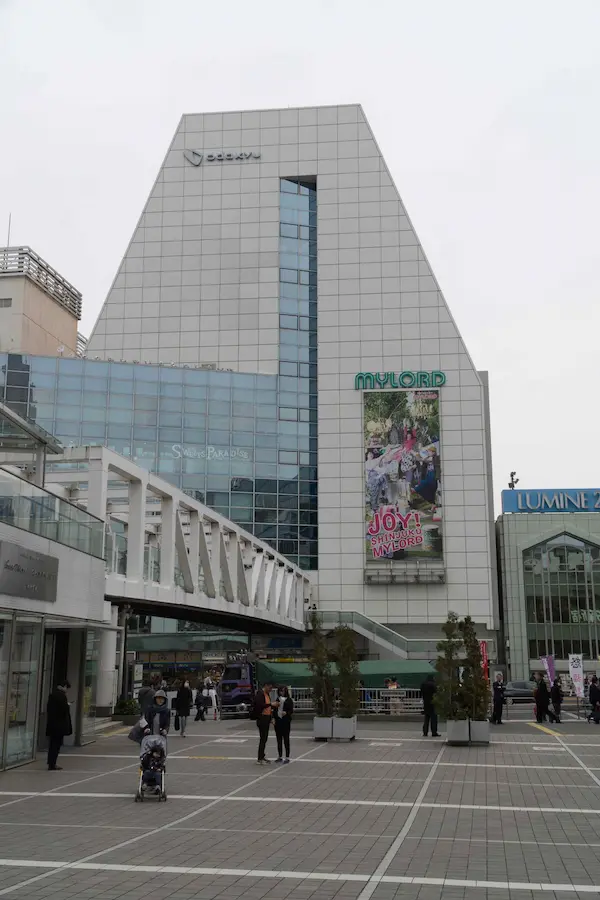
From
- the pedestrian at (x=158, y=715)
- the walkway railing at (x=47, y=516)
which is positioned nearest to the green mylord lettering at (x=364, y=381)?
the walkway railing at (x=47, y=516)

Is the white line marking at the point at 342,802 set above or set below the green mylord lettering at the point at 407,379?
below

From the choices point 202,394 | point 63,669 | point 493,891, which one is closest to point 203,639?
point 202,394

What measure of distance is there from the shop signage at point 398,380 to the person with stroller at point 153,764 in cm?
5780

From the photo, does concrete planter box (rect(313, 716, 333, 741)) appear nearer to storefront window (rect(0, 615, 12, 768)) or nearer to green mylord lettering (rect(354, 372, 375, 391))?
storefront window (rect(0, 615, 12, 768))

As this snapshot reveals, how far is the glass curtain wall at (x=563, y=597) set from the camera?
233ft

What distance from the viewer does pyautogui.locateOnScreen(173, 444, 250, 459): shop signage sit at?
68.0m

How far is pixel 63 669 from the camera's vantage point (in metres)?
23.1

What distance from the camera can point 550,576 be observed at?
7331cm

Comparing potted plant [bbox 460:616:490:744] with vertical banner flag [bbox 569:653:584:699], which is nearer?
potted plant [bbox 460:616:490:744]

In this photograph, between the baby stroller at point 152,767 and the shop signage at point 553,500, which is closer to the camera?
the baby stroller at point 152,767

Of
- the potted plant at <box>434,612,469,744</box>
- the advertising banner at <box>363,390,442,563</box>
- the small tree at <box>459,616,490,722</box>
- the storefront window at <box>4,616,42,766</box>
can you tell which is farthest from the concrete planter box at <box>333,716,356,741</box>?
the advertising banner at <box>363,390,442,563</box>

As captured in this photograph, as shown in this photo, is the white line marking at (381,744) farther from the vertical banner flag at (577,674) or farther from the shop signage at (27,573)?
the vertical banner flag at (577,674)

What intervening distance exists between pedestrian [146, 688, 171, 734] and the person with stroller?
561mm

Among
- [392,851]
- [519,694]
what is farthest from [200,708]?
[392,851]
